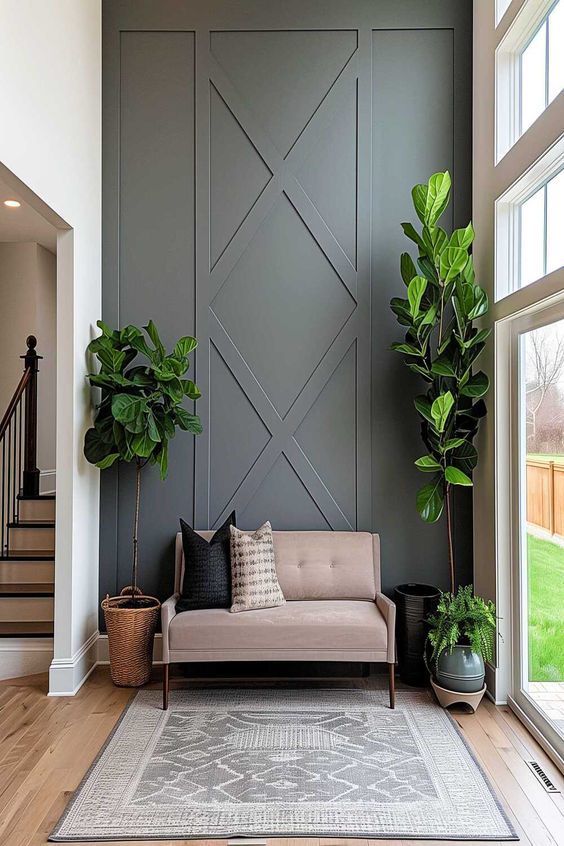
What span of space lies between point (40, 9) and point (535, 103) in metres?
2.48

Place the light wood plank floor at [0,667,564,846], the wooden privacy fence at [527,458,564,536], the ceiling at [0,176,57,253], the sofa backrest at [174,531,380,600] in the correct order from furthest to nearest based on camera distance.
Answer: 1. the ceiling at [0,176,57,253]
2. the sofa backrest at [174,531,380,600]
3. the wooden privacy fence at [527,458,564,536]
4. the light wood plank floor at [0,667,564,846]

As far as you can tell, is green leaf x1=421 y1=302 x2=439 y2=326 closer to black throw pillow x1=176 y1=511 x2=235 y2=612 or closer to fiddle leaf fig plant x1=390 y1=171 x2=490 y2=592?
fiddle leaf fig plant x1=390 y1=171 x2=490 y2=592

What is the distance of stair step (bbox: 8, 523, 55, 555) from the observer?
15.8ft

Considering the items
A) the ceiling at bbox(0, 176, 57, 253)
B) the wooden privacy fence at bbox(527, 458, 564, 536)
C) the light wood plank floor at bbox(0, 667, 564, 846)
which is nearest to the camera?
the light wood plank floor at bbox(0, 667, 564, 846)

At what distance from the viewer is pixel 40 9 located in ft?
10.7

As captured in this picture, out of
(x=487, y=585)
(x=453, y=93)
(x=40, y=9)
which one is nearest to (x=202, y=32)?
(x=40, y=9)

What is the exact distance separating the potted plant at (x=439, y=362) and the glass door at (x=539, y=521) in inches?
10.6

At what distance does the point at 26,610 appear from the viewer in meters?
4.32

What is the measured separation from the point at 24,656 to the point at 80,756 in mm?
1199

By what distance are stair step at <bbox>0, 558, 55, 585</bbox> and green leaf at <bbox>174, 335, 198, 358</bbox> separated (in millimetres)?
1710

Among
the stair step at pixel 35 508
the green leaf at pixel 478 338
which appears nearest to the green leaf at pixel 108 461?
the stair step at pixel 35 508

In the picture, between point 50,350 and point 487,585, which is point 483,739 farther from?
point 50,350

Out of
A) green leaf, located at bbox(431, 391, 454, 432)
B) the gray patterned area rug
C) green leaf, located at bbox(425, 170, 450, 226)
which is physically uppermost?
green leaf, located at bbox(425, 170, 450, 226)

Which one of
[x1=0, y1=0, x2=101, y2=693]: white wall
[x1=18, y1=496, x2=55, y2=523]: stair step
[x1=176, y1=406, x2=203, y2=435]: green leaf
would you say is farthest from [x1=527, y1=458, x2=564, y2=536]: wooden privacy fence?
[x1=18, y1=496, x2=55, y2=523]: stair step
